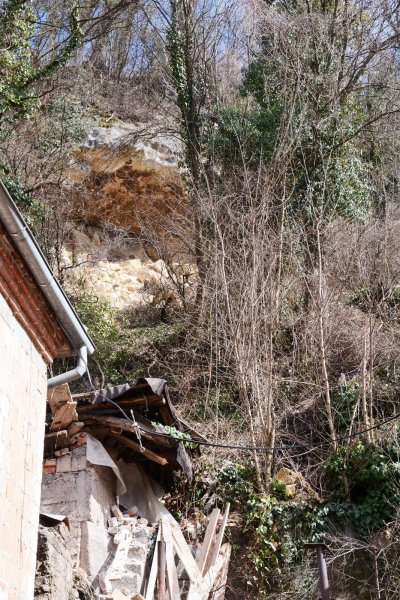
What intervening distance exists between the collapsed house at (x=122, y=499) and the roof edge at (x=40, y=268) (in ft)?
10.3

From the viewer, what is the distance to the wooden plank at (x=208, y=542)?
37.1ft

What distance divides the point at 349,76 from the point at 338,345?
751 cm

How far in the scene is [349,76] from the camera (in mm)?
19906

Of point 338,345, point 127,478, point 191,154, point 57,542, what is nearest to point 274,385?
point 338,345

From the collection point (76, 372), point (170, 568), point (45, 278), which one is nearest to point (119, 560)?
point (170, 568)

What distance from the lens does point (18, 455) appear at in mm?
6723

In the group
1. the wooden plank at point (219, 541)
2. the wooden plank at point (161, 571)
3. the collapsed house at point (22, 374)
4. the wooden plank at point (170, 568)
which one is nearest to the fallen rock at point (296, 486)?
the wooden plank at point (219, 541)

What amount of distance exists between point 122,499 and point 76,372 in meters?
5.10

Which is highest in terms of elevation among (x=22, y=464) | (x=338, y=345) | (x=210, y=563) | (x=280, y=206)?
(x=280, y=206)

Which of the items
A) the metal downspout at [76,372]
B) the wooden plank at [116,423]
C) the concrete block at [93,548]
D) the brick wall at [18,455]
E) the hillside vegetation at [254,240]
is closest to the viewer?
the brick wall at [18,455]

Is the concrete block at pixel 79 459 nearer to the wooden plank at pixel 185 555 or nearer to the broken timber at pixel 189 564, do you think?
the broken timber at pixel 189 564

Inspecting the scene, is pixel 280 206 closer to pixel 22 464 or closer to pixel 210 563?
pixel 210 563

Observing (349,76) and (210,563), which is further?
(349,76)

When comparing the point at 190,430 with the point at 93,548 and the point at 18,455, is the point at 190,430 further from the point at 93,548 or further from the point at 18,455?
the point at 18,455
